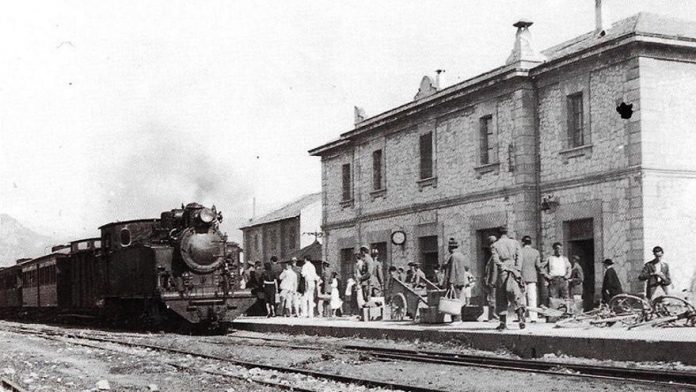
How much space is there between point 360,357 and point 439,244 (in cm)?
1299

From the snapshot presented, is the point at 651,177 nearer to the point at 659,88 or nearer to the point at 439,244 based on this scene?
the point at 659,88

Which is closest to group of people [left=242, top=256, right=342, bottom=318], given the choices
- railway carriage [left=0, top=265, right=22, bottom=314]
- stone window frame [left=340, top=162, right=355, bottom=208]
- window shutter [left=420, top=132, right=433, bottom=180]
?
window shutter [left=420, top=132, right=433, bottom=180]

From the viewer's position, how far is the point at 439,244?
24.8 meters

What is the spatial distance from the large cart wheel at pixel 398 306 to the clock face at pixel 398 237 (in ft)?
25.3

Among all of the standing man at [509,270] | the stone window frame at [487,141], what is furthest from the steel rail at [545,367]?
the stone window frame at [487,141]

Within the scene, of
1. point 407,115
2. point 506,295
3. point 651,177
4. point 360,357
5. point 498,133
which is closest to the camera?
point 360,357

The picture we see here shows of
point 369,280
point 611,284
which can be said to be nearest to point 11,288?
point 369,280

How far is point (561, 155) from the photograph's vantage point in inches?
798

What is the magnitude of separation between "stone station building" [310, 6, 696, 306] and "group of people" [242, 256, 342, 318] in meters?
3.83

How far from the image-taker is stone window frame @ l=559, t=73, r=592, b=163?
19.5m

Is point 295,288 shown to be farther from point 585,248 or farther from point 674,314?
point 674,314

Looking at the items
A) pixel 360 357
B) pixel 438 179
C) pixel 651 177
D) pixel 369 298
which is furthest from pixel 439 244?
pixel 360 357

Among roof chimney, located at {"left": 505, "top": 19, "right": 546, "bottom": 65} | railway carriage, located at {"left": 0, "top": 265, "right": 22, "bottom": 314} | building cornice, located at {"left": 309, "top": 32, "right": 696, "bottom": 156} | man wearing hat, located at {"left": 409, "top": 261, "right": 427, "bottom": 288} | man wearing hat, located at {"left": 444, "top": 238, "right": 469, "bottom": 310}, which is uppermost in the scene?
roof chimney, located at {"left": 505, "top": 19, "right": 546, "bottom": 65}

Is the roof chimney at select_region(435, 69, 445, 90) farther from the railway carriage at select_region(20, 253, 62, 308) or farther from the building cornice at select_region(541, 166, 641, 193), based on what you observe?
the railway carriage at select_region(20, 253, 62, 308)
